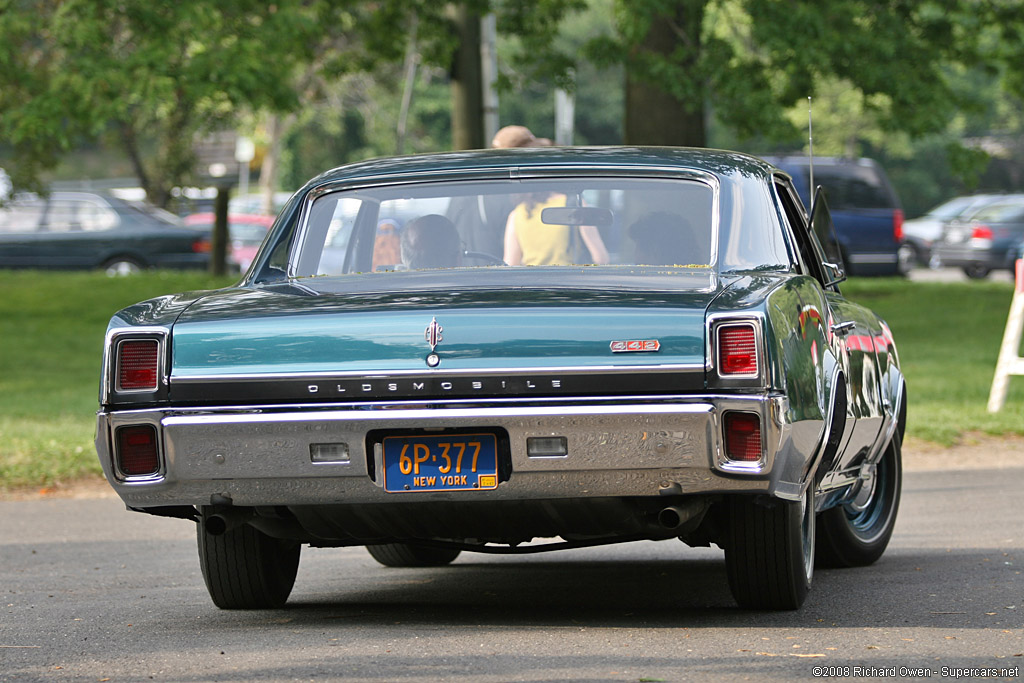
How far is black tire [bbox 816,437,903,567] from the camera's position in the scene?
6926mm

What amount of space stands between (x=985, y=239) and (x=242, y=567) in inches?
1184

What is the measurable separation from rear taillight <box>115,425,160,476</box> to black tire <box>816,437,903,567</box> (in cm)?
301

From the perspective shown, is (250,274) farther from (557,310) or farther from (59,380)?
(59,380)

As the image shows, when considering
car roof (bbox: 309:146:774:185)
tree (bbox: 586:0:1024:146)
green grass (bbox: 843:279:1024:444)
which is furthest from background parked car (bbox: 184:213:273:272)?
car roof (bbox: 309:146:774:185)

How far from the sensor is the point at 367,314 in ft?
16.4

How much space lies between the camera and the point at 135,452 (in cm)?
507

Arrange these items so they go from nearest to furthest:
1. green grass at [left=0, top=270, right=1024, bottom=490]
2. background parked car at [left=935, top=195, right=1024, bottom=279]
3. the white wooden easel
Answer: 1. green grass at [left=0, top=270, right=1024, bottom=490]
2. the white wooden easel
3. background parked car at [left=935, top=195, right=1024, bottom=279]

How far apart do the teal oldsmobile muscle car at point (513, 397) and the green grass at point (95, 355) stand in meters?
5.89

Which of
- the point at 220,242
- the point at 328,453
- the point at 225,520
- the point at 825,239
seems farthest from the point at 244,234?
the point at 328,453

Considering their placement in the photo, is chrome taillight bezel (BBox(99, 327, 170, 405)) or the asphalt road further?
chrome taillight bezel (BBox(99, 327, 170, 405))

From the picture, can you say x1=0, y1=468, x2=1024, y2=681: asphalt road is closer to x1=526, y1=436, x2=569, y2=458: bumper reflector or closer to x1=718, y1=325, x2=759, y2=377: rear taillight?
x1=526, y1=436, x2=569, y2=458: bumper reflector

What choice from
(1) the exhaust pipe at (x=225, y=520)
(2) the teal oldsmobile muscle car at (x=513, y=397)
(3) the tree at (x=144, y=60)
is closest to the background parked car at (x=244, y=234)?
(3) the tree at (x=144, y=60)

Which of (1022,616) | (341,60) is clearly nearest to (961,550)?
(1022,616)

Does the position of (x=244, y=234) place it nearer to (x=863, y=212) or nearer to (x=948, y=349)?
(x=863, y=212)
